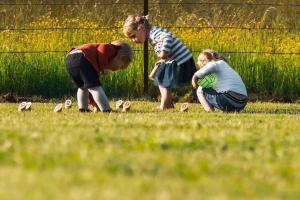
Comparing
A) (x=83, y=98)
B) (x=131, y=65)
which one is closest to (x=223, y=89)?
(x=83, y=98)

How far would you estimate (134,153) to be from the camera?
17.4 feet

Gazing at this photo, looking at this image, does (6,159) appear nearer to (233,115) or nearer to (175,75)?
(233,115)

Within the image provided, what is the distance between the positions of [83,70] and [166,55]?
1.29 metres

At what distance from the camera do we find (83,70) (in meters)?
10.0

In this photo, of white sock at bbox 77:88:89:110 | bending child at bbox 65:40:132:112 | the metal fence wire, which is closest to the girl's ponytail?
bending child at bbox 65:40:132:112

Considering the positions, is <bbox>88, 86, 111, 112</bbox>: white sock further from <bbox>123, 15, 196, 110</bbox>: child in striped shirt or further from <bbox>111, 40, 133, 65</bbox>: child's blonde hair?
<bbox>123, 15, 196, 110</bbox>: child in striped shirt

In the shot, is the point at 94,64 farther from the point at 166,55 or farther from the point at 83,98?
the point at 166,55

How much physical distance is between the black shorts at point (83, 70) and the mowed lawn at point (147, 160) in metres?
2.31

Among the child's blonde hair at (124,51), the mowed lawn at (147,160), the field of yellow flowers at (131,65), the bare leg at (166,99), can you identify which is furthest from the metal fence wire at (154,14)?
the mowed lawn at (147,160)

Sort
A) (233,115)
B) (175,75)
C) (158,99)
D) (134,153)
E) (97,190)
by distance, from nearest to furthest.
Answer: (97,190)
(134,153)
(233,115)
(175,75)
(158,99)

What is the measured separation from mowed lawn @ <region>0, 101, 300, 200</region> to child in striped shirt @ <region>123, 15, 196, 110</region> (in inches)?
126

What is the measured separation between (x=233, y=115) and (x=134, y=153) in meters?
4.19

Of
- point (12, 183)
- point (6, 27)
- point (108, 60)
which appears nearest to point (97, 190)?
point (12, 183)

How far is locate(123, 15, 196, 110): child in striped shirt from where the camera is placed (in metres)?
10.8
